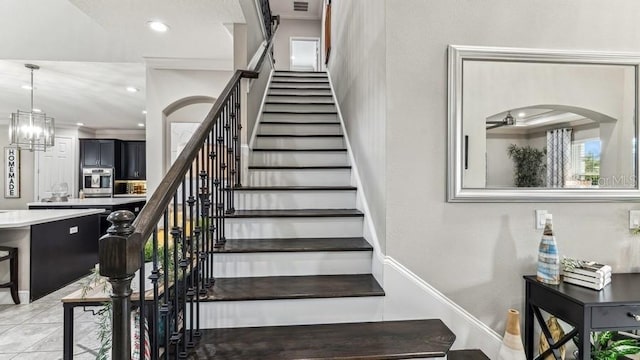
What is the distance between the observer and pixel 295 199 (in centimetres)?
273

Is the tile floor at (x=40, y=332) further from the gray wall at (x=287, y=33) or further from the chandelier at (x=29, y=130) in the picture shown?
the gray wall at (x=287, y=33)

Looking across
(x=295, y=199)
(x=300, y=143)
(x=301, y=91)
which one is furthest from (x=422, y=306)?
(x=301, y=91)

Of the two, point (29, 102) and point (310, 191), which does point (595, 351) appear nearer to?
point (310, 191)

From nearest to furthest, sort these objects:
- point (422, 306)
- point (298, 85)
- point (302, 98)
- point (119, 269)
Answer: point (119, 269)
point (422, 306)
point (302, 98)
point (298, 85)

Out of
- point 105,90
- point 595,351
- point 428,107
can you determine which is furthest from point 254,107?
point 105,90

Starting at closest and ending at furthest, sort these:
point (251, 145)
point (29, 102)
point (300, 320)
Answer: point (300, 320) → point (251, 145) → point (29, 102)

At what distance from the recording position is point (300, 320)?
186 centimetres

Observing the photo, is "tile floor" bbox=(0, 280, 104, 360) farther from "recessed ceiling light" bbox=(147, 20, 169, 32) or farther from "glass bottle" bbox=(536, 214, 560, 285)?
"glass bottle" bbox=(536, 214, 560, 285)

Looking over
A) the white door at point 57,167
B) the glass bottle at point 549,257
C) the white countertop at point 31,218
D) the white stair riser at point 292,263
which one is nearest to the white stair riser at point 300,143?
the white stair riser at point 292,263

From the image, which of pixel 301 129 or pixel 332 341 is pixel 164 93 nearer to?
pixel 301 129

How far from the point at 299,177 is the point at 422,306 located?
154 cm

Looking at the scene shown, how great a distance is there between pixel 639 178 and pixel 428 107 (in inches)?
54.0

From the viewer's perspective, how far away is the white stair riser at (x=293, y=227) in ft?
7.85

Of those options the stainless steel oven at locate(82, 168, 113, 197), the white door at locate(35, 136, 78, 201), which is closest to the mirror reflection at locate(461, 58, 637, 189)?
the stainless steel oven at locate(82, 168, 113, 197)
